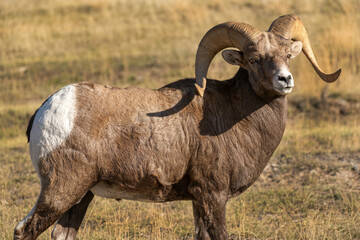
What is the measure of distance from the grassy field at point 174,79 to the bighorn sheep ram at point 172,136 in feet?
4.13

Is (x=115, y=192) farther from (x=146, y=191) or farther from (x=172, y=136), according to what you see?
(x=172, y=136)

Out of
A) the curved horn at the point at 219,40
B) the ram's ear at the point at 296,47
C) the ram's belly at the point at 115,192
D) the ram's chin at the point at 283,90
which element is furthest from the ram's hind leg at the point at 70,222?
the ram's ear at the point at 296,47

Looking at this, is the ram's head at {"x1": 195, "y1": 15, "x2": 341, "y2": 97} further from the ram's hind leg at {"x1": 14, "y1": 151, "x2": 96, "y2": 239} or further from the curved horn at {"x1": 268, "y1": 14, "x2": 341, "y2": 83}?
the ram's hind leg at {"x1": 14, "y1": 151, "x2": 96, "y2": 239}

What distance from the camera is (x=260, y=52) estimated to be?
6199 millimetres

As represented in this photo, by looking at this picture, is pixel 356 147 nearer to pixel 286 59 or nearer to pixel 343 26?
pixel 286 59

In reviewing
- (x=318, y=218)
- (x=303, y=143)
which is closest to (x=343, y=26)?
(x=303, y=143)

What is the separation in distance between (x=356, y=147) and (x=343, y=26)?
7.17 meters

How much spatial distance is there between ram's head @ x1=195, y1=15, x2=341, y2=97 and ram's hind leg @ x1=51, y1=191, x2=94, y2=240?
1649 mm

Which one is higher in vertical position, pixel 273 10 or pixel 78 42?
pixel 273 10

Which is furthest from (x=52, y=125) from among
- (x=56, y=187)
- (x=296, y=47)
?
(x=296, y=47)

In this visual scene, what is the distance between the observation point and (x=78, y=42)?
20625 mm

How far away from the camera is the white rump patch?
18.7 feet

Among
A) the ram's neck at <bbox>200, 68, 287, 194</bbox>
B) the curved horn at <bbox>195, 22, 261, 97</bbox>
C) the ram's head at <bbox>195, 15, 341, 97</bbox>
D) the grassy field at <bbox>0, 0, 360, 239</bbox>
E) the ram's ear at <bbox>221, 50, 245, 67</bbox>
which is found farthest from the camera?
the grassy field at <bbox>0, 0, 360, 239</bbox>

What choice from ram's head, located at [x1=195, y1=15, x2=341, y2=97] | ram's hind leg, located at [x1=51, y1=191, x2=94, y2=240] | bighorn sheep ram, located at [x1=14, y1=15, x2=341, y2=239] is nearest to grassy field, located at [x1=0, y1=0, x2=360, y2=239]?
ram's hind leg, located at [x1=51, y1=191, x2=94, y2=240]
